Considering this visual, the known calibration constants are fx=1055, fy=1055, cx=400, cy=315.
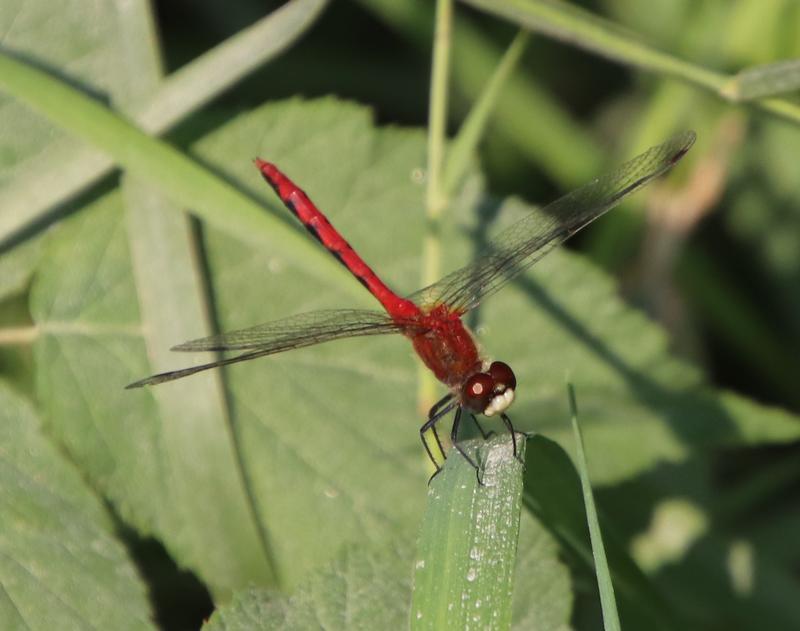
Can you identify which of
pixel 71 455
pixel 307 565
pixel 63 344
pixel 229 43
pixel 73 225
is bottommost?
pixel 307 565

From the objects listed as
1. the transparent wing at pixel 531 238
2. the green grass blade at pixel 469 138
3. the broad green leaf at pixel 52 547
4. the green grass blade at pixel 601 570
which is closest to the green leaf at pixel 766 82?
the transparent wing at pixel 531 238

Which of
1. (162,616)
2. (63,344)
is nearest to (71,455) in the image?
(63,344)

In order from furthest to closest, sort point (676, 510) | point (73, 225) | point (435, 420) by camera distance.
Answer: point (676, 510), point (73, 225), point (435, 420)

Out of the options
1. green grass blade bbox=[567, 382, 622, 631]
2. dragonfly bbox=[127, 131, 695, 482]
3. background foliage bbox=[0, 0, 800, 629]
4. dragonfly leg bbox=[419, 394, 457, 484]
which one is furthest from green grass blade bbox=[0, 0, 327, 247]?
green grass blade bbox=[567, 382, 622, 631]

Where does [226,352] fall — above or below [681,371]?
above

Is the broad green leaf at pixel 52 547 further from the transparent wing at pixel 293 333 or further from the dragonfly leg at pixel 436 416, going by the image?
the dragonfly leg at pixel 436 416

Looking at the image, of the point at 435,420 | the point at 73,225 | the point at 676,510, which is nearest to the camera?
the point at 435,420

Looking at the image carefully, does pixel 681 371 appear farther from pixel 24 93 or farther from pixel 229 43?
pixel 24 93

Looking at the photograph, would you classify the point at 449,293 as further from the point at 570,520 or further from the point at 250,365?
the point at 570,520

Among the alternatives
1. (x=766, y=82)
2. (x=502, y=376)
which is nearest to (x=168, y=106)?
(x=502, y=376)
